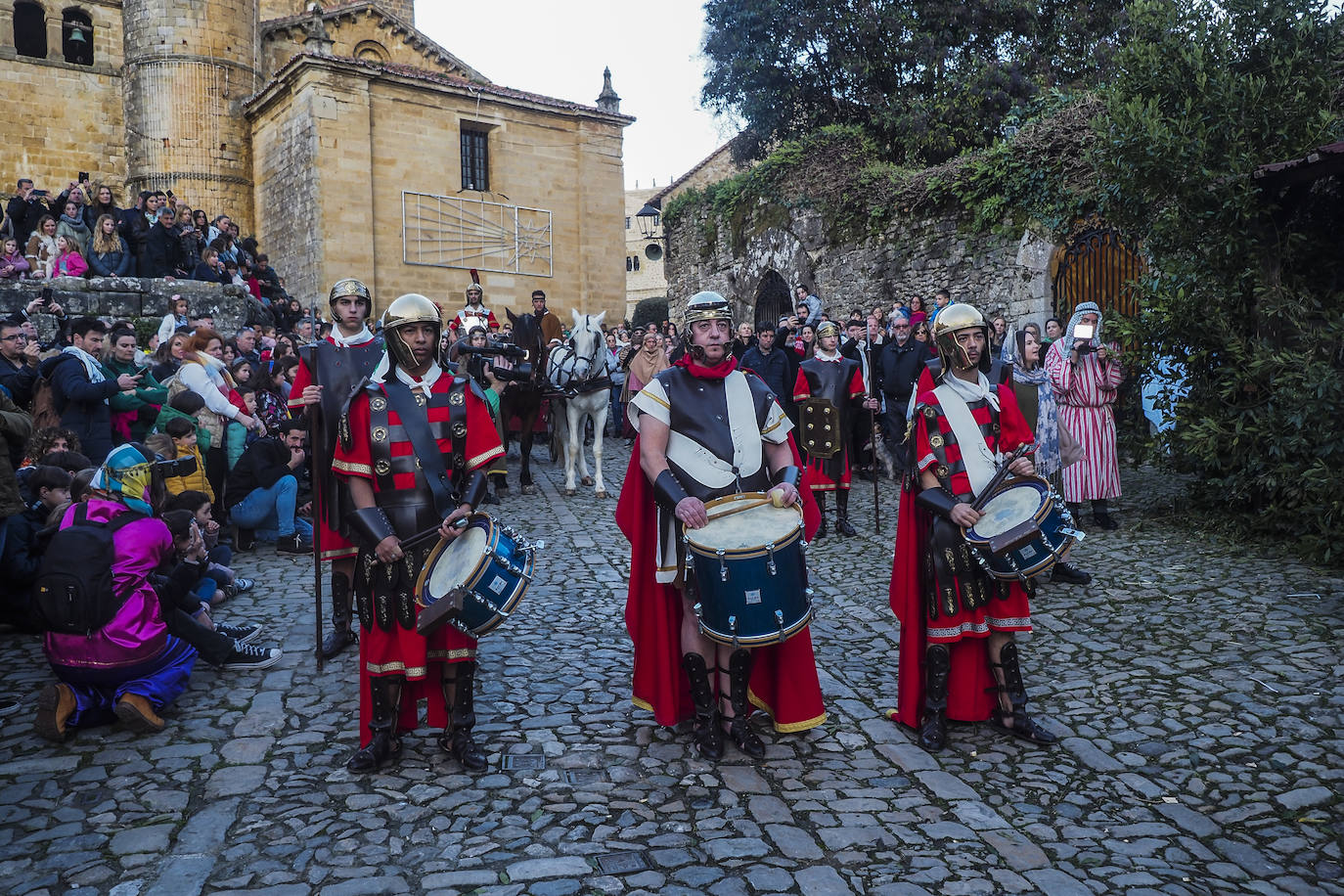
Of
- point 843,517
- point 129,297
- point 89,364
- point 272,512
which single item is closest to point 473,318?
point 129,297

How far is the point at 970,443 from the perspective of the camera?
4.51 m

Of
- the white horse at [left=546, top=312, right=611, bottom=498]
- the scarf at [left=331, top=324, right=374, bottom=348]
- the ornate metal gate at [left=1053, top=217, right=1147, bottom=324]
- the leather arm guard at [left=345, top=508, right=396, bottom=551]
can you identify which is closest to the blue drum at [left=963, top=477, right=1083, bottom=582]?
the leather arm guard at [left=345, top=508, right=396, bottom=551]

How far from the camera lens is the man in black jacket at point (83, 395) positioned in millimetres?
7637

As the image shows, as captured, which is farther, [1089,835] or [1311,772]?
[1311,772]

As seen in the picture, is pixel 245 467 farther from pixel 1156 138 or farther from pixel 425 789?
pixel 1156 138

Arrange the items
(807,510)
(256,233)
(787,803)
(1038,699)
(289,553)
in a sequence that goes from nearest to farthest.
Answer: (787,803) → (807,510) → (1038,699) → (289,553) → (256,233)

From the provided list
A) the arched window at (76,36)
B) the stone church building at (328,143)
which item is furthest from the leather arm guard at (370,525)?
the arched window at (76,36)

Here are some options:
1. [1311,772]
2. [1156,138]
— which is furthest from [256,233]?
[1311,772]

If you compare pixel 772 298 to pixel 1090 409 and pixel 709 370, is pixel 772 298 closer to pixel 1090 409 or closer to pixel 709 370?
pixel 1090 409

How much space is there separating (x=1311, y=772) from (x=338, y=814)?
403 centimetres

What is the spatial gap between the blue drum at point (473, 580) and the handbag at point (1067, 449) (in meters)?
5.49

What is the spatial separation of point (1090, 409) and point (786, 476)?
19.3 ft

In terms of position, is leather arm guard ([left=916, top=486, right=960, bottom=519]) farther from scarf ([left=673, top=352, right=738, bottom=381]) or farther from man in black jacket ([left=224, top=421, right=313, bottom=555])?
man in black jacket ([left=224, top=421, right=313, bottom=555])

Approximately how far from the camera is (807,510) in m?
4.70
